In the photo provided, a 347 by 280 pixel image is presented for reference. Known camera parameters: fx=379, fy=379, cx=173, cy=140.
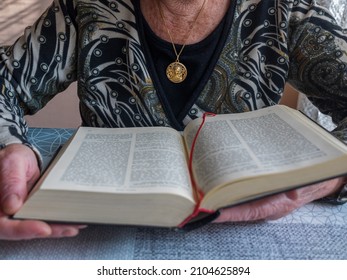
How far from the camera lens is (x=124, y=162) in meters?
0.53

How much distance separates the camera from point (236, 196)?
0.46m

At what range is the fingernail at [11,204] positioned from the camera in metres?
0.46

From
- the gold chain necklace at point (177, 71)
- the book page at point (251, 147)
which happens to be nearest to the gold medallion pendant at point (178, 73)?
the gold chain necklace at point (177, 71)

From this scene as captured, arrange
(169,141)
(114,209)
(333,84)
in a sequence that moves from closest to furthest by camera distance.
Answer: (114,209) < (169,141) < (333,84)

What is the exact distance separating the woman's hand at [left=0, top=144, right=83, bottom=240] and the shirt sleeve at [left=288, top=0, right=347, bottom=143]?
1.81 feet

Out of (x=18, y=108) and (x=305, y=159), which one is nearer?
(x=305, y=159)

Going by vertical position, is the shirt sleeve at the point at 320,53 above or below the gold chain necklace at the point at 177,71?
above

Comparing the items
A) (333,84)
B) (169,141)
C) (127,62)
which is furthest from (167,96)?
(333,84)

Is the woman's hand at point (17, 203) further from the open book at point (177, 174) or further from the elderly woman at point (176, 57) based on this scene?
the elderly woman at point (176, 57)

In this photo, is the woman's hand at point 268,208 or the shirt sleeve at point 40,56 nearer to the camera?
the woman's hand at point 268,208

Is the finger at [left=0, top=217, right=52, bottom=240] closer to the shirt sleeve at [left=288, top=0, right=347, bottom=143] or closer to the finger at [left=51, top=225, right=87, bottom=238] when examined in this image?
the finger at [left=51, top=225, right=87, bottom=238]

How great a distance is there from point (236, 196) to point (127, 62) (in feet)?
1.45

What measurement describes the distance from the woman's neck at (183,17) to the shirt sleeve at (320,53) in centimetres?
16
